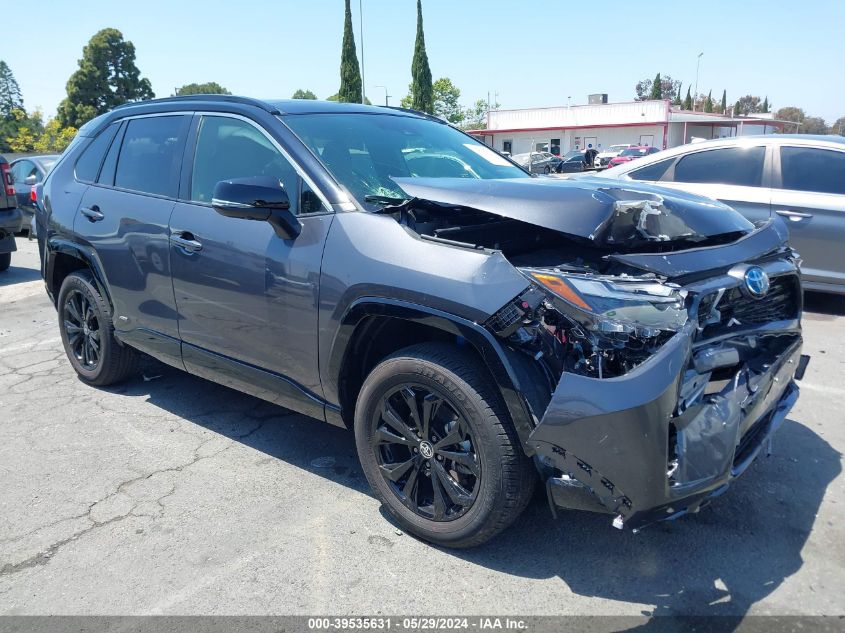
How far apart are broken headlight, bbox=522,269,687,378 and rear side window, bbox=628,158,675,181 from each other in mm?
4978

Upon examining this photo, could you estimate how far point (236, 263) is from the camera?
11.0ft

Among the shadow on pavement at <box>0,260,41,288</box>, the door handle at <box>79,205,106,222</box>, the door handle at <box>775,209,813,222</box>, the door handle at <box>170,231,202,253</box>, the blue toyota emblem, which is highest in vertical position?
the door handle at <box>79,205,106,222</box>

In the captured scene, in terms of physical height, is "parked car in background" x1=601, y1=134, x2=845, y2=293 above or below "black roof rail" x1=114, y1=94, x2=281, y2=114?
below

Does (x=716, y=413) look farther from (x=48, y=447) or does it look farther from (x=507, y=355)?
(x=48, y=447)

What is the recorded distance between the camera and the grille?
2650 mm

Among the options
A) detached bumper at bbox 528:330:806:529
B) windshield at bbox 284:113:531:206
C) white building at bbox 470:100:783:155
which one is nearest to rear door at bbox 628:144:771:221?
windshield at bbox 284:113:531:206

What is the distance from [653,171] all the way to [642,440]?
5.46 meters

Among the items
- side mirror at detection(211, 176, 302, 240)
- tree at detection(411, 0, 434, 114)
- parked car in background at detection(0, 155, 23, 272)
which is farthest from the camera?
tree at detection(411, 0, 434, 114)

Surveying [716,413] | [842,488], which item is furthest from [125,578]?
[842,488]

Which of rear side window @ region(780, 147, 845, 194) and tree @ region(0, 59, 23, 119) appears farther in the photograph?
tree @ region(0, 59, 23, 119)

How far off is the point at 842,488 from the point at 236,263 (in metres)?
3.25

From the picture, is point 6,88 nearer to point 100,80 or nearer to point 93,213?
point 100,80

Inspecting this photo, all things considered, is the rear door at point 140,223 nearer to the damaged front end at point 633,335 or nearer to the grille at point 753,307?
the damaged front end at point 633,335

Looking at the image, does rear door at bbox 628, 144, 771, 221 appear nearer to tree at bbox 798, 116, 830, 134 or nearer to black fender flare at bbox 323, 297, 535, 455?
black fender flare at bbox 323, 297, 535, 455
